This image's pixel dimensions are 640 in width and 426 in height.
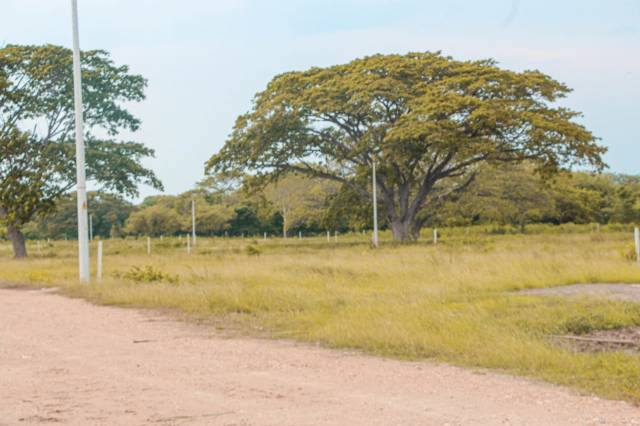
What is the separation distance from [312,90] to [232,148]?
483cm

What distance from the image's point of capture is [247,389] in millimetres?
7535

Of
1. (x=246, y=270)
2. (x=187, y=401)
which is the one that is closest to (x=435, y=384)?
(x=187, y=401)

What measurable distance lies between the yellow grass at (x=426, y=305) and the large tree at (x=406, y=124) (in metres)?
12.9

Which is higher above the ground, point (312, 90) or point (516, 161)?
point (312, 90)

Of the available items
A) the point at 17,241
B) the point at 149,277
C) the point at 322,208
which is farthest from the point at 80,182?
the point at 322,208

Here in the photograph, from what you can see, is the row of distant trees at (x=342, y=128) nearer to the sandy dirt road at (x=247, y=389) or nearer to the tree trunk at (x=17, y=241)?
the tree trunk at (x=17, y=241)

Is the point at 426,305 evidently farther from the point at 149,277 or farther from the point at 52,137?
the point at 52,137

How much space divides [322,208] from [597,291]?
47.9 metres

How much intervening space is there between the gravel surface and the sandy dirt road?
5.44m

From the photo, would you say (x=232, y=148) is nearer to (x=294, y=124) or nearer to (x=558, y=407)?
(x=294, y=124)

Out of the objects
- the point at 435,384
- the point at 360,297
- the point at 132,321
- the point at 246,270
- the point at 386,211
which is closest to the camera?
the point at 435,384

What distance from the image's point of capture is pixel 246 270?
20.5 meters

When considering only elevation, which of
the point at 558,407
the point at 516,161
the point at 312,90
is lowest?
the point at 558,407

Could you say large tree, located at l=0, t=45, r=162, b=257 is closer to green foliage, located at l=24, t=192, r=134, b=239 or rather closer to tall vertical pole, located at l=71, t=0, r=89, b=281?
tall vertical pole, located at l=71, t=0, r=89, b=281
